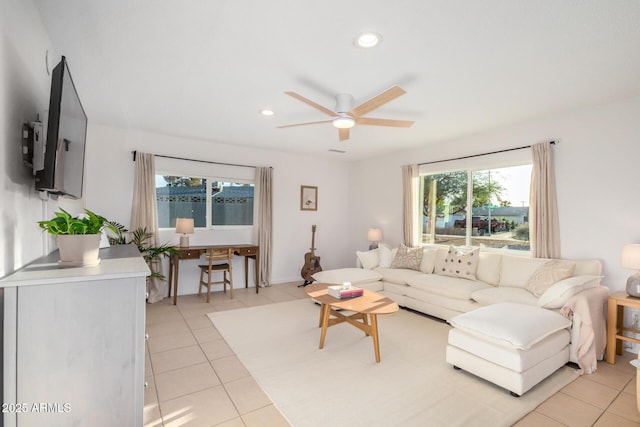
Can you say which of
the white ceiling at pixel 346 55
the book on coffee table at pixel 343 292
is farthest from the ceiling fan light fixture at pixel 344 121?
Answer: the book on coffee table at pixel 343 292

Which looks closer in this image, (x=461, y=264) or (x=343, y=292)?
(x=343, y=292)

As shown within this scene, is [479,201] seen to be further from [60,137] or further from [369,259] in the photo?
[60,137]

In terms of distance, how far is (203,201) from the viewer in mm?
5227

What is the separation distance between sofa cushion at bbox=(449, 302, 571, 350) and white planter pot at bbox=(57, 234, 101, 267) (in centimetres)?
266

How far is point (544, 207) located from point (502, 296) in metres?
1.25

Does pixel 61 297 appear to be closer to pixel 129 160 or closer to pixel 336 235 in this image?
pixel 129 160

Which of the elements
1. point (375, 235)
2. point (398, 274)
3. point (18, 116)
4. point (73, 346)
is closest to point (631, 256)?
point (398, 274)

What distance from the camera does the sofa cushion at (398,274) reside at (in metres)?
4.36

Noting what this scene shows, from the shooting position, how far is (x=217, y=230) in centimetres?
532

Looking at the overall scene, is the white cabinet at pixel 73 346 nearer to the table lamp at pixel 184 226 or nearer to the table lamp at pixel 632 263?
the table lamp at pixel 184 226

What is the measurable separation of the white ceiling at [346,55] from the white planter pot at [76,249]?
1.37m

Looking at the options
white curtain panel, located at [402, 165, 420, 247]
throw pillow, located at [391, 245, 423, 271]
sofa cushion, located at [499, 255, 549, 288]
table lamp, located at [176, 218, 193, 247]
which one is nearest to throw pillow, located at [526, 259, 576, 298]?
sofa cushion, located at [499, 255, 549, 288]

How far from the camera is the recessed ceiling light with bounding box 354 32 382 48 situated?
204 centimetres

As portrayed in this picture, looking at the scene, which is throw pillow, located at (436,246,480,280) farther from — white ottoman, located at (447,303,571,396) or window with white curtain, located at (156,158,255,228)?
window with white curtain, located at (156,158,255,228)
